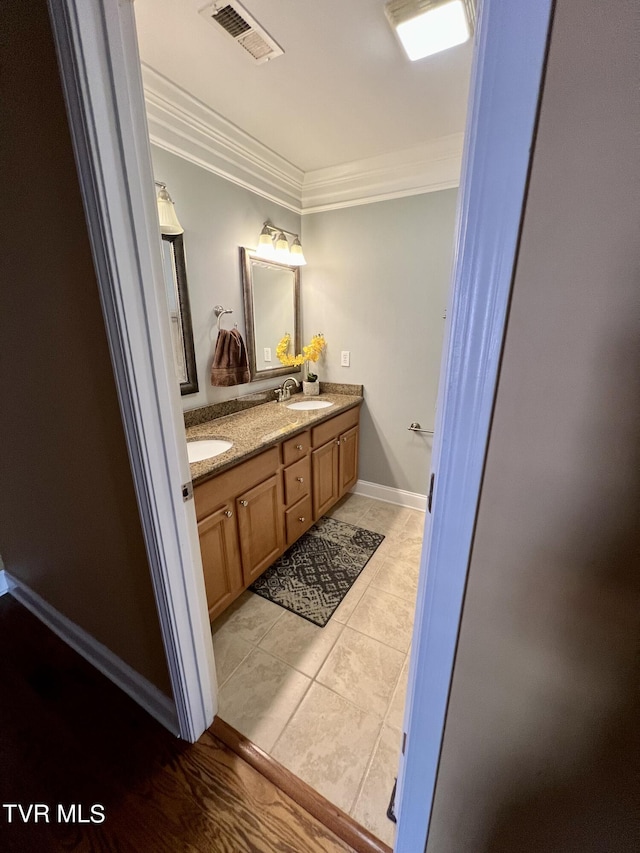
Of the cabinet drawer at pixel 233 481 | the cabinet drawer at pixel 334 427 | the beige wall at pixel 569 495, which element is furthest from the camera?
the cabinet drawer at pixel 334 427

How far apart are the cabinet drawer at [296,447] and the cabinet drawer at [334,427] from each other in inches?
2.8

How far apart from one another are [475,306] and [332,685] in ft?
4.98

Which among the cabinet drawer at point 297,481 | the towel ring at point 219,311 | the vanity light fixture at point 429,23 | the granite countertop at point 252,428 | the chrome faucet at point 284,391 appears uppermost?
the vanity light fixture at point 429,23

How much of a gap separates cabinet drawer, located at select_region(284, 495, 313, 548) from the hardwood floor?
3.12 ft

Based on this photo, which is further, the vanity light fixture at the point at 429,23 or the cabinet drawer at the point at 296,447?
the cabinet drawer at the point at 296,447

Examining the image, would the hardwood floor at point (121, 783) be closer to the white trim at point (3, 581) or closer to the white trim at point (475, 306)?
the white trim at point (3, 581)

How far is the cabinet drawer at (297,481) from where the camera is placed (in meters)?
1.85

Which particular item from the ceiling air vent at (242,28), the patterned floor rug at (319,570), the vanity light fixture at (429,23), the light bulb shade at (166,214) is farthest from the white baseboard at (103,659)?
the vanity light fixture at (429,23)

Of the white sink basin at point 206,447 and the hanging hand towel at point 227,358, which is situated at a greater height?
the hanging hand towel at point 227,358

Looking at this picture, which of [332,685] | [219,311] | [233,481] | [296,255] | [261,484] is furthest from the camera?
[296,255]

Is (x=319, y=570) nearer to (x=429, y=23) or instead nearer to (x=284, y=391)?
(x=284, y=391)

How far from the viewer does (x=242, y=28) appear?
1139 millimetres

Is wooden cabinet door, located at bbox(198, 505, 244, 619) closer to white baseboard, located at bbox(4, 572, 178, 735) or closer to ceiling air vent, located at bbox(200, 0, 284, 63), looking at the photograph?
white baseboard, located at bbox(4, 572, 178, 735)

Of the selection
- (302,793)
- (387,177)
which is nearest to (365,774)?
(302,793)
